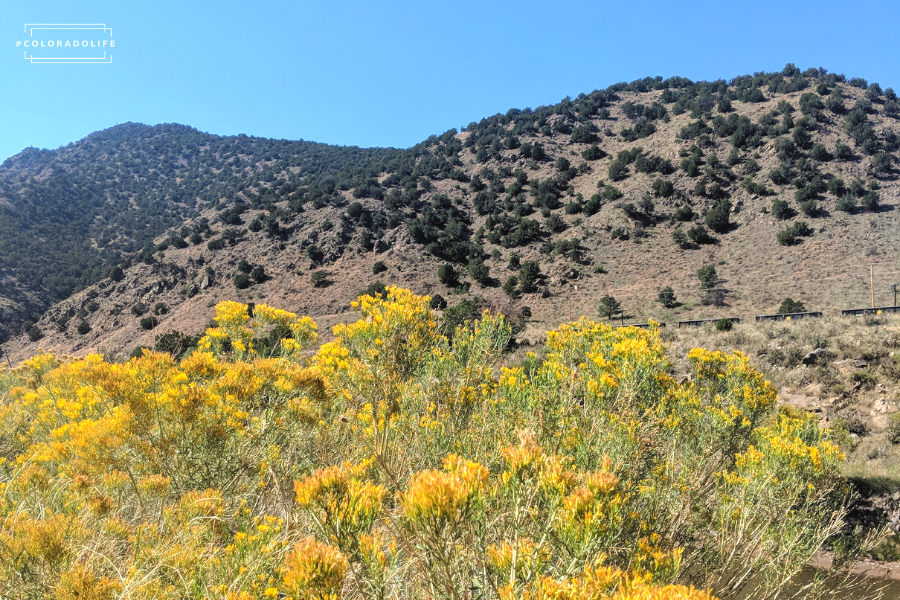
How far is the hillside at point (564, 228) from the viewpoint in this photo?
2584cm

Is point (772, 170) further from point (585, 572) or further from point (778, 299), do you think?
point (585, 572)

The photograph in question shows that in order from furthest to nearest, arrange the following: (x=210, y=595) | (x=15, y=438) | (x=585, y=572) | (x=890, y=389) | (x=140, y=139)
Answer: (x=140, y=139), (x=890, y=389), (x=15, y=438), (x=210, y=595), (x=585, y=572)

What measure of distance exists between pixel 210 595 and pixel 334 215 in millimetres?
37417

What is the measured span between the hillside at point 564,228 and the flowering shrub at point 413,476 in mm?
15234

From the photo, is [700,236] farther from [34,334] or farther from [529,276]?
[34,334]

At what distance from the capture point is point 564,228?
34.0 meters

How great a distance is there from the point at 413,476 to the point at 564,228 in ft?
113

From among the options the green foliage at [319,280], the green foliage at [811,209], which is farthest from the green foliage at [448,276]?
the green foliage at [811,209]

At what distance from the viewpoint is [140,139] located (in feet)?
243

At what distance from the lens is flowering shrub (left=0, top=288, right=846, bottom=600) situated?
140 cm

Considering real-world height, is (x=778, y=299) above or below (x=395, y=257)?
below

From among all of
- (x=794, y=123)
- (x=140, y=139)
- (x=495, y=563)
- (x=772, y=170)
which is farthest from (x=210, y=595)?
(x=140, y=139)

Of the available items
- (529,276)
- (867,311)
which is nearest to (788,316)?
(867,311)

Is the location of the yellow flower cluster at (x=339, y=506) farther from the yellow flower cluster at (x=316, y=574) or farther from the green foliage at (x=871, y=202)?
the green foliage at (x=871, y=202)
